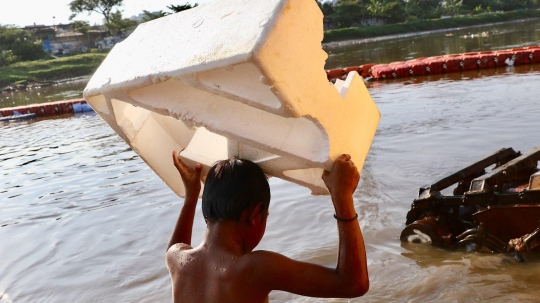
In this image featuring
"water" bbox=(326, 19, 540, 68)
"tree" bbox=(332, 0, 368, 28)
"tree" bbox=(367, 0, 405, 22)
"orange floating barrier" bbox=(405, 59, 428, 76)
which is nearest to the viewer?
"orange floating barrier" bbox=(405, 59, 428, 76)

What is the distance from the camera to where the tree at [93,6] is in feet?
262

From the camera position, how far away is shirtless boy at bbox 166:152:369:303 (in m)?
2.03

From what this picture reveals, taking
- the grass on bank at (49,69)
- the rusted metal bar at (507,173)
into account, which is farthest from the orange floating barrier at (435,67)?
the grass on bank at (49,69)

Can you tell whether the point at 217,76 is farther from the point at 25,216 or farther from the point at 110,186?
the point at 110,186

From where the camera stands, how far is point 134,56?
2137 mm

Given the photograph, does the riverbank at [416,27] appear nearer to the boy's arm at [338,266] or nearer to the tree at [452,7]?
the tree at [452,7]

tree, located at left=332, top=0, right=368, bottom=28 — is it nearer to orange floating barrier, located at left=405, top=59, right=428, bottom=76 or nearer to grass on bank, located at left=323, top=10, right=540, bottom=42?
grass on bank, located at left=323, top=10, right=540, bottom=42

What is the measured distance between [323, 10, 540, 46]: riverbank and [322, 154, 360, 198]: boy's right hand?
205 ft

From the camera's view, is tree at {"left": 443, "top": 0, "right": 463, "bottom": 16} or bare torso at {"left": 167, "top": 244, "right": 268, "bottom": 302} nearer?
bare torso at {"left": 167, "top": 244, "right": 268, "bottom": 302}

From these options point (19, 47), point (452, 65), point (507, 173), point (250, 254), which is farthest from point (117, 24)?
point (250, 254)

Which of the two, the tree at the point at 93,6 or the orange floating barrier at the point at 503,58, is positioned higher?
the tree at the point at 93,6

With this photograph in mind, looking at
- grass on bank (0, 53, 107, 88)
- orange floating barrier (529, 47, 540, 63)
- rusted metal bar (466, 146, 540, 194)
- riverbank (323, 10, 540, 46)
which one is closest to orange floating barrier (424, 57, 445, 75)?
orange floating barrier (529, 47, 540, 63)

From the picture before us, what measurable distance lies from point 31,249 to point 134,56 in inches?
197

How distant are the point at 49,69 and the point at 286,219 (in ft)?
166
